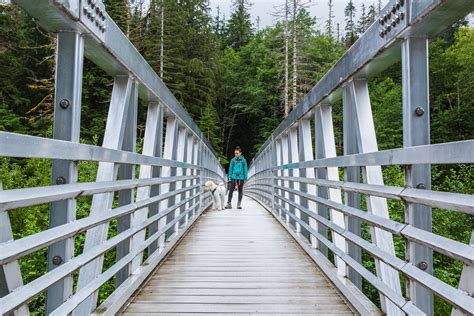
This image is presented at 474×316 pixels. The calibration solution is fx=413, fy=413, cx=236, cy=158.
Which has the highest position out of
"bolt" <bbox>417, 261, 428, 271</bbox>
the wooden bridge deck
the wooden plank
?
"bolt" <bbox>417, 261, 428, 271</bbox>

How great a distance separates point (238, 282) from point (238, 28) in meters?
48.1

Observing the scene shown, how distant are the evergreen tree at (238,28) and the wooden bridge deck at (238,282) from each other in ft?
147

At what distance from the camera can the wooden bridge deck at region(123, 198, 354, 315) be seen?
288 cm

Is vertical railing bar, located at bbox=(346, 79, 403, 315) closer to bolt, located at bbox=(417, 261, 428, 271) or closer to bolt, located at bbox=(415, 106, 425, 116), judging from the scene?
bolt, located at bbox=(417, 261, 428, 271)

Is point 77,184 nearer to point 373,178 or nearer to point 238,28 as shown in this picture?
point 373,178

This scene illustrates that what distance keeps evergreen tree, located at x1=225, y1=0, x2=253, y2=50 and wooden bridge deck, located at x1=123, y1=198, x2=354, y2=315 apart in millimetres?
44760

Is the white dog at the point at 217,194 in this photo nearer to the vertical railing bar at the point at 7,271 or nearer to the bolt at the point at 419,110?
the bolt at the point at 419,110

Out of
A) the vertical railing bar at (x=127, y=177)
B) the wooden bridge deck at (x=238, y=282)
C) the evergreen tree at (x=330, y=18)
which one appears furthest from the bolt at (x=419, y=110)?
the evergreen tree at (x=330, y=18)

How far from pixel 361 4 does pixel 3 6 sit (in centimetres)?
4520

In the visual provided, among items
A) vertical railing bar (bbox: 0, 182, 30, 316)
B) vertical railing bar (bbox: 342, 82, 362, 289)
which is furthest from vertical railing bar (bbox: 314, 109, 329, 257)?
vertical railing bar (bbox: 0, 182, 30, 316)

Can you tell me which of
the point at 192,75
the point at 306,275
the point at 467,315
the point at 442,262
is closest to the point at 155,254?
the point at 306,275

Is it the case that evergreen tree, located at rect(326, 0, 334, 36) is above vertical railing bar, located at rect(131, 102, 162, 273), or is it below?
above

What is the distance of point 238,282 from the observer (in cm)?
351

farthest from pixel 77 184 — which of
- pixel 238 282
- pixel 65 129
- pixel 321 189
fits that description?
pixel 321 189
